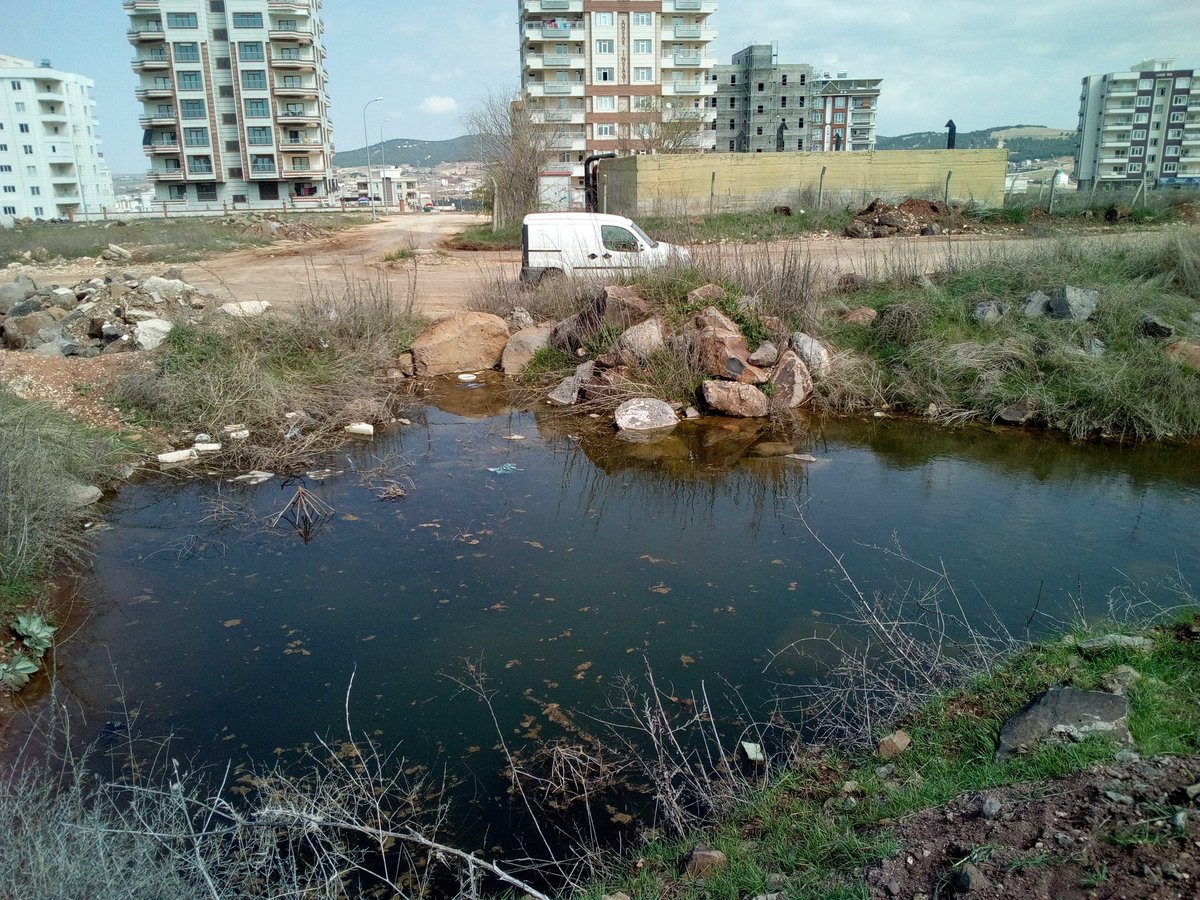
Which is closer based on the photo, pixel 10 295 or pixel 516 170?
pixel 10 295

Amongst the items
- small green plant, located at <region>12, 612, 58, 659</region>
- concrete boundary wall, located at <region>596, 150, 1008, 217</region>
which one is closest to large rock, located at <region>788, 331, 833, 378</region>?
small green plant, located at <region>12, 612, 58, 659</region>

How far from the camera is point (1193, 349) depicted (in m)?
10.3

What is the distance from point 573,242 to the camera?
595 inches

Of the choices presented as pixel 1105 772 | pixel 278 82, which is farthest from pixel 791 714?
pixel 278 82

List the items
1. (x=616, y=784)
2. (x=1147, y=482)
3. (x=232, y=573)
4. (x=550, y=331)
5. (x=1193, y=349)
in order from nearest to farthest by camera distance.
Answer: (x=616, y=784) < (x=232, y=573) < (x=1147, y=482) < (x=1193, y=349) < (x=550, y=331)

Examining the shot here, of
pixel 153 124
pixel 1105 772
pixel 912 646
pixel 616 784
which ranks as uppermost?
pixel 153 124

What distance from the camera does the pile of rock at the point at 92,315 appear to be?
39.5ft

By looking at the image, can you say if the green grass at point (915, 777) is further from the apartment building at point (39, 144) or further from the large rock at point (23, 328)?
the apartment building at point (39, 144)

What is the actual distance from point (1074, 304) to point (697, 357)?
5.08 m

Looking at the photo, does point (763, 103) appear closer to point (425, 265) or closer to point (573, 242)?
point (425, 265)

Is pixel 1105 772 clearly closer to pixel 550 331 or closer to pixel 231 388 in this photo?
pixel 231 388

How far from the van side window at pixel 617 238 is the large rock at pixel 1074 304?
6.76 m

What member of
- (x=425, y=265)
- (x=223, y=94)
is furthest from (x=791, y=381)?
(x=223, y=94)

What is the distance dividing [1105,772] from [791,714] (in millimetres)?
1860
